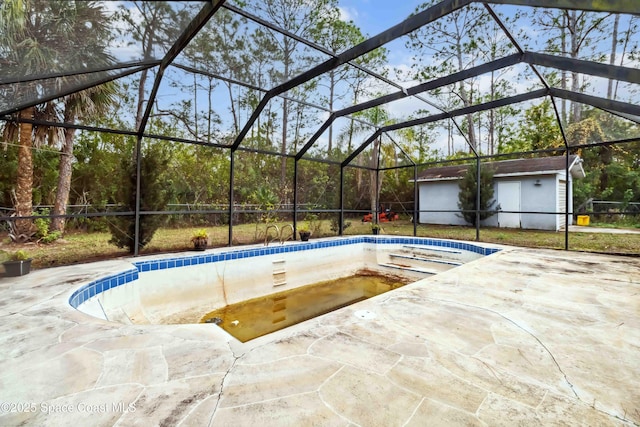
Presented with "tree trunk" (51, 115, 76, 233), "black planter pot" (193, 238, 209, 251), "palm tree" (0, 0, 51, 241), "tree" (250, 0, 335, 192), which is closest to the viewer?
"palm tree" (0, 0, 51, 241)

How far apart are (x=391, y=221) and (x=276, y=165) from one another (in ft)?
20.8

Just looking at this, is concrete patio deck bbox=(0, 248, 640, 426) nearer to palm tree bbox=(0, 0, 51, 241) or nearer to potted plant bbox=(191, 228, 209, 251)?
palm tree bbox=(0, 0, 51, 241)

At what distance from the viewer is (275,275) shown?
204 inches

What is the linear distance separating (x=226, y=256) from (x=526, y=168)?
10836 millimetres

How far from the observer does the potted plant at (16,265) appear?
3244mm

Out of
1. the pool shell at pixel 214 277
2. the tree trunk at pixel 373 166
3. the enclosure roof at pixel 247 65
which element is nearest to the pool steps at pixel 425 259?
the pool shell at pixel 214 277

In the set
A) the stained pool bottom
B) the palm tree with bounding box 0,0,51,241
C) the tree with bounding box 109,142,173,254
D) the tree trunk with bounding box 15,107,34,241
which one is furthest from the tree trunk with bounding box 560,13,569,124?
the tree trunk with bounding box 15,107,34,241

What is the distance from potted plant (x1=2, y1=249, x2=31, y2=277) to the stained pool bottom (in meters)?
2.08

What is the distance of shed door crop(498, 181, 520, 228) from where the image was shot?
10.5 meters

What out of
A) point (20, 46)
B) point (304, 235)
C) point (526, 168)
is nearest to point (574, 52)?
point (304, 235)

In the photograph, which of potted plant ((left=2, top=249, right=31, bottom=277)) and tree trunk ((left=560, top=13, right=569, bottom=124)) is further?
tree trunk ((left=560, top=13, right=569, bottom=124))

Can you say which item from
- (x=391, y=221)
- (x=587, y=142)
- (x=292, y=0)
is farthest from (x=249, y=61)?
(x=391, y=221)

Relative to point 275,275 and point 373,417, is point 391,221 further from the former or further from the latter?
point 373,417

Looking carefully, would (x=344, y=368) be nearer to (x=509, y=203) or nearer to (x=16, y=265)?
(x=16, y=265)
